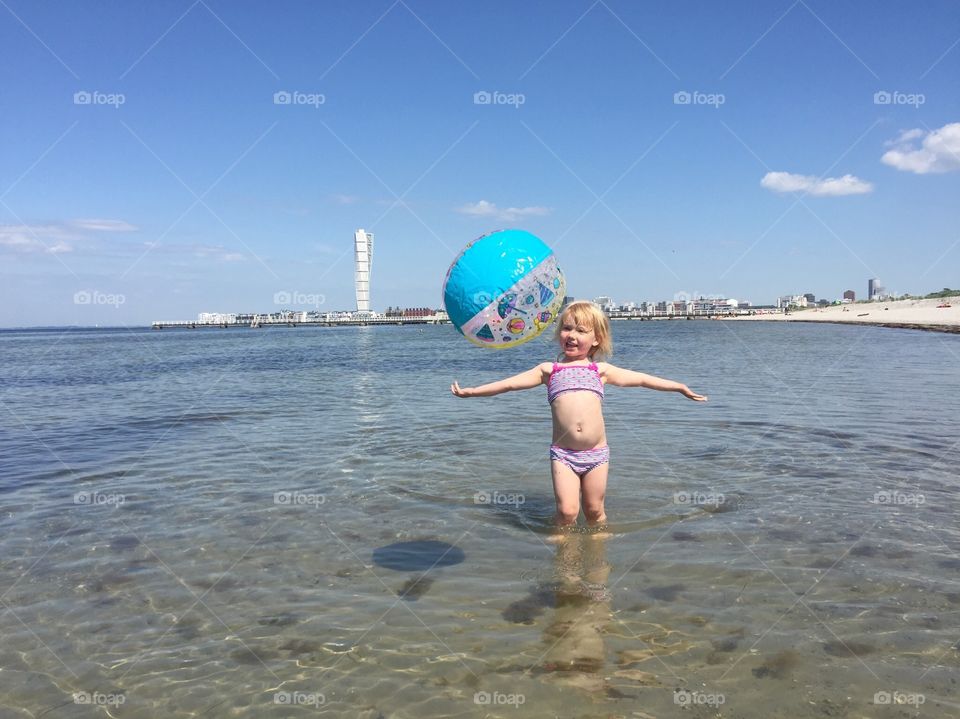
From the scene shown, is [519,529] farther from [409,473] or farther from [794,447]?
[794,447]

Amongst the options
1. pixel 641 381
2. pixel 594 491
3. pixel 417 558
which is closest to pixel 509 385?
pixel 641 381

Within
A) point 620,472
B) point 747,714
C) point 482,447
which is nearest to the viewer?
point 747,714

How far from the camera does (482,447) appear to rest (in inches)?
425

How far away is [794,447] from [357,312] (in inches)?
7086

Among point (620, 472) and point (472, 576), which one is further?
point (620, 472)

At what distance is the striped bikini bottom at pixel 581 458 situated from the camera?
5957 millimetres

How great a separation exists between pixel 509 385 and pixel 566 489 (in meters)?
1.18

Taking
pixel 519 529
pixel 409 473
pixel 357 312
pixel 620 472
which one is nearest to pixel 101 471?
pixel 409 473

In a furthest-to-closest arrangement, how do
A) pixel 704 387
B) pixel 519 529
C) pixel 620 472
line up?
1. pixel 704 387
2. pixel 620 472
3. pixel 519 529

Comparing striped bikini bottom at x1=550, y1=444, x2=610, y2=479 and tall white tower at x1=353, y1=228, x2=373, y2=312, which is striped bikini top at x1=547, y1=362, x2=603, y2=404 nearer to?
striped bikini bottom at x1=550, y1=444, x2=610, y2=479

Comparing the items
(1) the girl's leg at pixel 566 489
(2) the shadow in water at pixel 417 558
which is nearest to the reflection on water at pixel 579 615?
(1) the girl's leg at pixel 566 489

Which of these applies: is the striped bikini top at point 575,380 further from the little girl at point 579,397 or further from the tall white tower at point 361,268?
the tall white tower at point 361,268

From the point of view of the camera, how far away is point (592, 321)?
19.7ft

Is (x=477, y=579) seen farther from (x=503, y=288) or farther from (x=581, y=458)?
(x=503, y=288)
